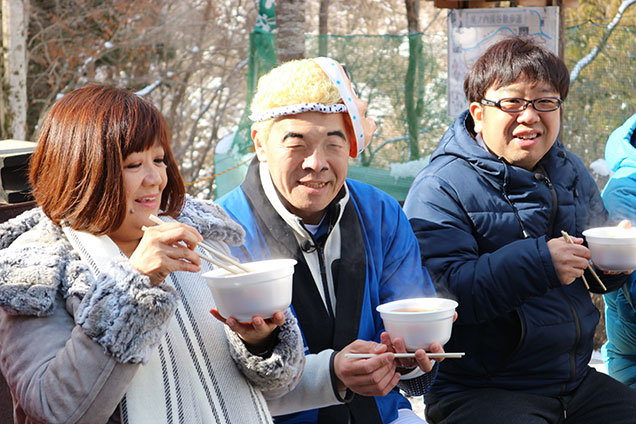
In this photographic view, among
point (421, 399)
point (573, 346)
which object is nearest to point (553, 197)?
point (573, 346)

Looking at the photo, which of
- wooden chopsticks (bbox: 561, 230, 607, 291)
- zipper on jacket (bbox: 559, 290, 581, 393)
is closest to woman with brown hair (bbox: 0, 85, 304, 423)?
wooden chopsticks (bbox: 561, 230, 607, 291)

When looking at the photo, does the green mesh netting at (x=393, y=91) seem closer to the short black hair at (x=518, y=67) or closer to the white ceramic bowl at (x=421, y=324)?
the short black hair at (x=518, y=67)

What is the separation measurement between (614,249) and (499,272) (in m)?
0.44

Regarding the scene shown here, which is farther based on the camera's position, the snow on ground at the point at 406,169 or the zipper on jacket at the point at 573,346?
the snow on ground at the point at 406,169

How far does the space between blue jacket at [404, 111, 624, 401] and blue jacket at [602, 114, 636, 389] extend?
19.4 inches

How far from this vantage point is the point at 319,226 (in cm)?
259

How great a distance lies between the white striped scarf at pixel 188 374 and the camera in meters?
1.92

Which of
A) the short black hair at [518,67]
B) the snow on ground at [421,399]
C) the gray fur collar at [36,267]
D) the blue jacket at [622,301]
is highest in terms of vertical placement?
the short black hair at [518,67]

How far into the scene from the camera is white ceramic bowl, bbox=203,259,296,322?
1892 millimetres

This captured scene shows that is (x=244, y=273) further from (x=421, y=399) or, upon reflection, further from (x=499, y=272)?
(x=421, y=399)

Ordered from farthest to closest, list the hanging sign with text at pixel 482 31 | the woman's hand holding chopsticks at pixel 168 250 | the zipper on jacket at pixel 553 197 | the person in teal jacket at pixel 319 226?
the hanging sign with text at pixel 482 31 → the zipper on jacket at pixel 553 197 → the person in teal jacket at pixel 319 226 → the woman's hand holding chopsticks at pixel 168 250

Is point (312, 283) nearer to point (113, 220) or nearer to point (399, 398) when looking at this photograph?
point (399, 398)

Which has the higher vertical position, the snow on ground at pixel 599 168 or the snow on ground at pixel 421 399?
the snow on ground at pixel 599 168

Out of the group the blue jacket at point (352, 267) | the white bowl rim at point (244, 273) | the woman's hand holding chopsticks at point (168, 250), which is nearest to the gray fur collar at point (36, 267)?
the woman's hand holding chopsticks at point (168, 250)
